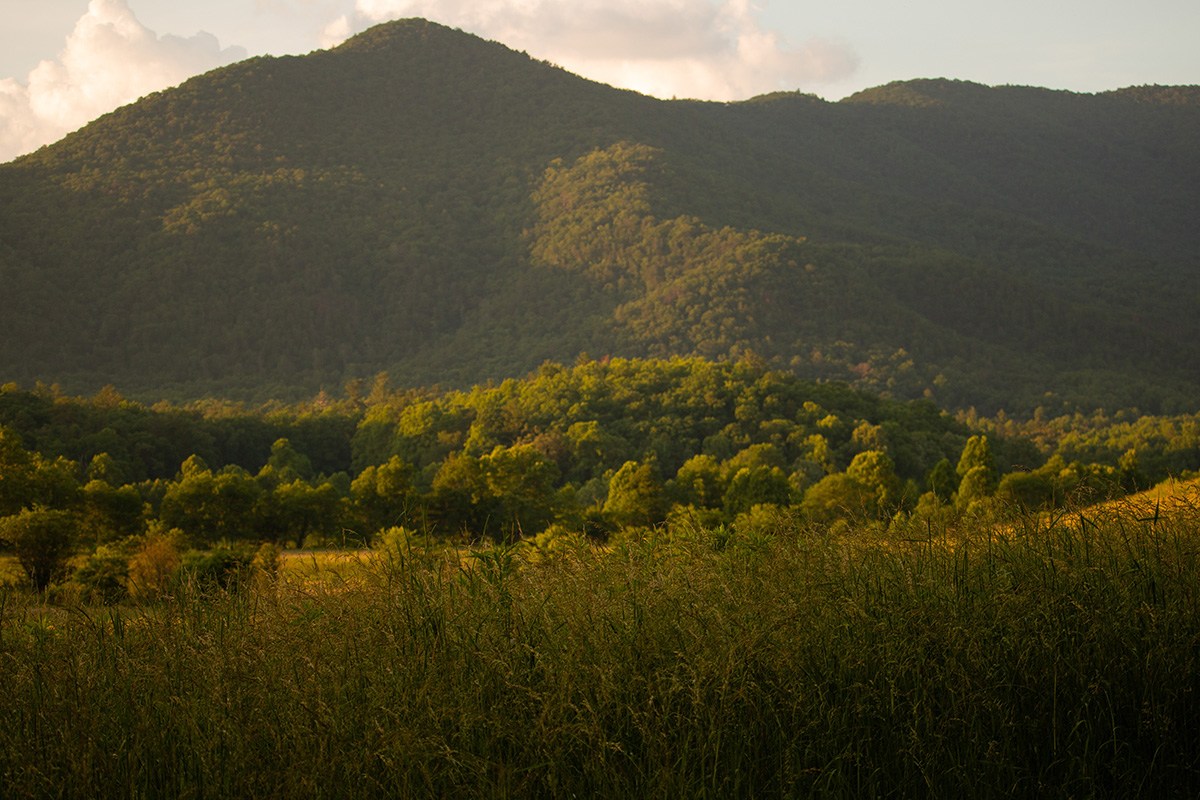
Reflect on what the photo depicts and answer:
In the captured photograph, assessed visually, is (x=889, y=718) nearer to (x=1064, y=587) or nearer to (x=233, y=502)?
(x=1064, y=587)

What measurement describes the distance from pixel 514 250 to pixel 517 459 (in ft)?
359

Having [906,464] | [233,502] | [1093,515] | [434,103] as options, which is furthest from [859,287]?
[1093,515]

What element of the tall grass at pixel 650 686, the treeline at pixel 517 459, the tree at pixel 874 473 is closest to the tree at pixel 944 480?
the treeline at pixel 517 459

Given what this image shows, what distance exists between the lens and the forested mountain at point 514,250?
108250 mm

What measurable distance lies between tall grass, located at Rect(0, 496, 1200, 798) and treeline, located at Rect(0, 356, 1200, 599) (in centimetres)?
1187

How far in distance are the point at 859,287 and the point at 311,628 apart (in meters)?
120

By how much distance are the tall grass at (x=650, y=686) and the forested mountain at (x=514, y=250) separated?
99188 mm

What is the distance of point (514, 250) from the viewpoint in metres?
141

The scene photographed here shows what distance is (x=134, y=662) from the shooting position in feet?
11.2

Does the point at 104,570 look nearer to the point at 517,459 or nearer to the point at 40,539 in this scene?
the point at 40,539

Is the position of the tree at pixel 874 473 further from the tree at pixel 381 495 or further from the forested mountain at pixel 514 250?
the forested mountain at pixel 514 250

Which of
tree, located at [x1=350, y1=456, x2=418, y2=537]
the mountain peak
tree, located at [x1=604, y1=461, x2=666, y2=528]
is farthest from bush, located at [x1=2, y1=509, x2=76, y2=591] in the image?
the mountain peak

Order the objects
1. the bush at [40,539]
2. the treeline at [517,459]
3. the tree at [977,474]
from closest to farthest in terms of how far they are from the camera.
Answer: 1. the bush at [40,539]
2. the tree at [977,474]
3. the treeline at [517,459]

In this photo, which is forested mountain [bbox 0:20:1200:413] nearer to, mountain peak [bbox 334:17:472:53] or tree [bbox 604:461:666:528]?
mountain peak [bbox 334:17:472:53]
